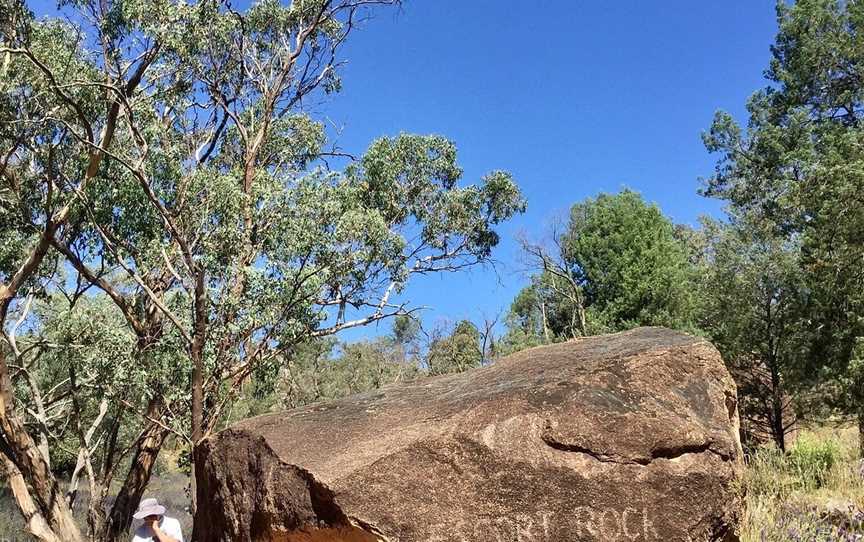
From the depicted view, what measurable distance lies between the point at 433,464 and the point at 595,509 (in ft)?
2.86

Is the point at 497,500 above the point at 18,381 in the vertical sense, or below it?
below

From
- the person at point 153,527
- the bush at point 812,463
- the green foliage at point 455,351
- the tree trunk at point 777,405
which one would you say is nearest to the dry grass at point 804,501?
the bush at point 812,463

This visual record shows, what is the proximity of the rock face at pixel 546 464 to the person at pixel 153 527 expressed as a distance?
3.52 feet

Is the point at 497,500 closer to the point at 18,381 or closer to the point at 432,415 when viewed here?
the point at 432,415

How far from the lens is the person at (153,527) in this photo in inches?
187

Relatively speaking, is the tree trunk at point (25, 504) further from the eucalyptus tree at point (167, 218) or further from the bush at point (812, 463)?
Answer: the bush at point (812, 463)

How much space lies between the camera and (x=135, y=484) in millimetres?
10266

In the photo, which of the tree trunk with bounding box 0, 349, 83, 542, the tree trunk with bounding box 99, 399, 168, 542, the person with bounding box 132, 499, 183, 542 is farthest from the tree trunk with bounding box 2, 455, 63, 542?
the person with bounding box 132, 499, 183, 542

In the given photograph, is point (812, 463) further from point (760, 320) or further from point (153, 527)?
point (760, 320)

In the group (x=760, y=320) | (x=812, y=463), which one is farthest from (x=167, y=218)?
(x=760, y=320)

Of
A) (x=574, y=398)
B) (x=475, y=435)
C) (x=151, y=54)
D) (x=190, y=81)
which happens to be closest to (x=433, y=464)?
(x=475, y=435)

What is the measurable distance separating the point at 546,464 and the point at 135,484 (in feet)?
28.2

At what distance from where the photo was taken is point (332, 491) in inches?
148

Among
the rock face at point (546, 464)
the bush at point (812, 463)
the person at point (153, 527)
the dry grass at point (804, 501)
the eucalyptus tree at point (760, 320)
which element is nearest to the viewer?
the rock face at point (546, 464)
